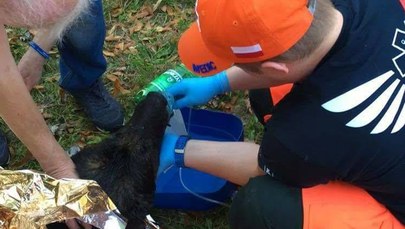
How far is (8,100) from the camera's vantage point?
137cm

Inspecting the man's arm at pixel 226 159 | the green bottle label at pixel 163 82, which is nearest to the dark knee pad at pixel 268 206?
the man's arm at pixel 226 159

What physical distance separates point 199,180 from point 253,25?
87 cm

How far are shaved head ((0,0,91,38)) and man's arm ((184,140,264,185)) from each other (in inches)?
25.2

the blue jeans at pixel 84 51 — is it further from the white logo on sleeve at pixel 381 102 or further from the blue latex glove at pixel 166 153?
the white logo on sleeve at pixel 381 102

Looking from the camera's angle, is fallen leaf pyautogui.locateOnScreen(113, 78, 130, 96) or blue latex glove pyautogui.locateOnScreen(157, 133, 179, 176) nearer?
blue latex glove pyautogui.locateOnScreen(157, 133, 179, 176)

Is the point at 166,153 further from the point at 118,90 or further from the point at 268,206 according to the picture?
the point at 118,90

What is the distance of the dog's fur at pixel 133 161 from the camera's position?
1599 millimetres

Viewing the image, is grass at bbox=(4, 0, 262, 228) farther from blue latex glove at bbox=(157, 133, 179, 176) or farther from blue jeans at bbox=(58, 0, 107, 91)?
blue latex glove at bbox=(157, 133, 179, 176)

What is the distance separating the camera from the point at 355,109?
1.33m

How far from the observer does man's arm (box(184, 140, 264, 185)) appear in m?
1.70

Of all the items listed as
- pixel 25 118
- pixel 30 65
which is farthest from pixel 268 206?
pixel 30 65

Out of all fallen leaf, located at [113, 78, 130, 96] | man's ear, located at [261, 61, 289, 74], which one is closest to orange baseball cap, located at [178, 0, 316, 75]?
man's ear, located at [261, 61, 289, 74]

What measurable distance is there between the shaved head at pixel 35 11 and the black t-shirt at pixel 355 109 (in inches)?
21.9

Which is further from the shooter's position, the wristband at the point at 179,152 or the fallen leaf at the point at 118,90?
the fallen leaf at the point at 118,90
